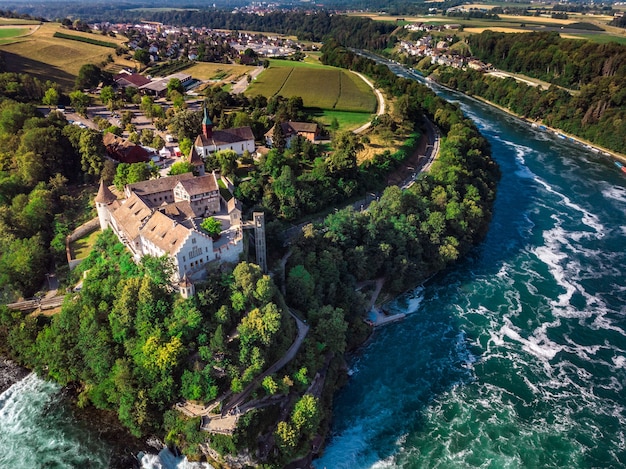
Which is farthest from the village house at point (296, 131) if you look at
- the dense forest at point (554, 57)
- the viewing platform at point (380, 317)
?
the dense forest at point (554, 57)

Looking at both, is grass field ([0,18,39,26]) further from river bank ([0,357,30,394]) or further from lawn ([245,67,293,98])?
river bank ([0,357,30,394])

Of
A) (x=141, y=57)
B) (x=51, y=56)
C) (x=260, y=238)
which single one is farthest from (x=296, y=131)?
(x=51, y=56)

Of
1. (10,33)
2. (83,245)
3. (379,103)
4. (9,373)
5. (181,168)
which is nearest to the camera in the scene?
(9,373)

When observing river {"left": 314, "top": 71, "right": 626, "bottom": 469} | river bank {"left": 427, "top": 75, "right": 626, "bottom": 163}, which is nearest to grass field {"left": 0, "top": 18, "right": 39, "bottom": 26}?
river bank {"left": 427, "top": 75, "right": 626, "bottom": 163}

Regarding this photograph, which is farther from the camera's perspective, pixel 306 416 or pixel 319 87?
pixel 319 87

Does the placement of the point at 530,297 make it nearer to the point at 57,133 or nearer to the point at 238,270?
the point at 238,270

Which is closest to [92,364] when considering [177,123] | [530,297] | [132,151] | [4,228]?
[4,228]

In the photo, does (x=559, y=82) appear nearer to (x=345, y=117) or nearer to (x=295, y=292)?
(x=345, y=117)
